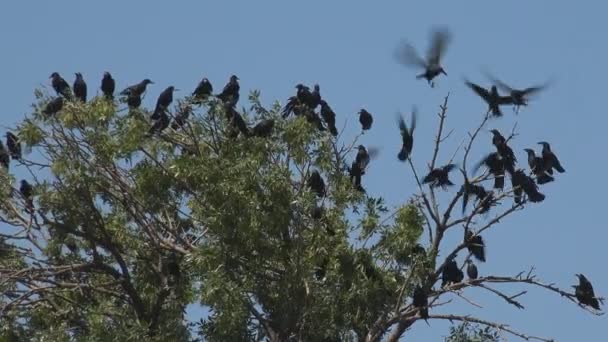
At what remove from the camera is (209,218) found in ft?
53.6

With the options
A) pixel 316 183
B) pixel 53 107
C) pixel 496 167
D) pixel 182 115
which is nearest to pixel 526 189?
pixel 496 167

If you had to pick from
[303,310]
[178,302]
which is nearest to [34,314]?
[178,302]

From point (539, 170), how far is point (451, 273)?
4.55ft

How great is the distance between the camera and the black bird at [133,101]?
57.0ft

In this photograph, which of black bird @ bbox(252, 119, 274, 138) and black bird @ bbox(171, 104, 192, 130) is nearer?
black bird @ bbox(252, 119, 274, 138)

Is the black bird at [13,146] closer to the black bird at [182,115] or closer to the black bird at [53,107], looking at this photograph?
the black bird at [53,107]

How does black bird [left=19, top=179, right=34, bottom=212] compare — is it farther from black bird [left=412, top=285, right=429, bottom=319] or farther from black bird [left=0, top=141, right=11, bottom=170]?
black bird [left=412, top=285, right=429, bottom=319]

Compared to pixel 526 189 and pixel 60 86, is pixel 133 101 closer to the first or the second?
pixel 60 86

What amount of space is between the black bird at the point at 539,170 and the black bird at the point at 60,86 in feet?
15.5

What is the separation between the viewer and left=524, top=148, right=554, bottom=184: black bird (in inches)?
677

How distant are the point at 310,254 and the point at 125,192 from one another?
209cm

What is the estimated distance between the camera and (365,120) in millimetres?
18609

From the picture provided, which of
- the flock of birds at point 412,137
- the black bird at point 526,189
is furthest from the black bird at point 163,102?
the black bird at point 526,189

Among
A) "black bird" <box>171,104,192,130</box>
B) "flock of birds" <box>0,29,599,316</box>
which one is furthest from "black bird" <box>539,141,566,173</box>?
"black bird" <box>171,104,192,130</box>
